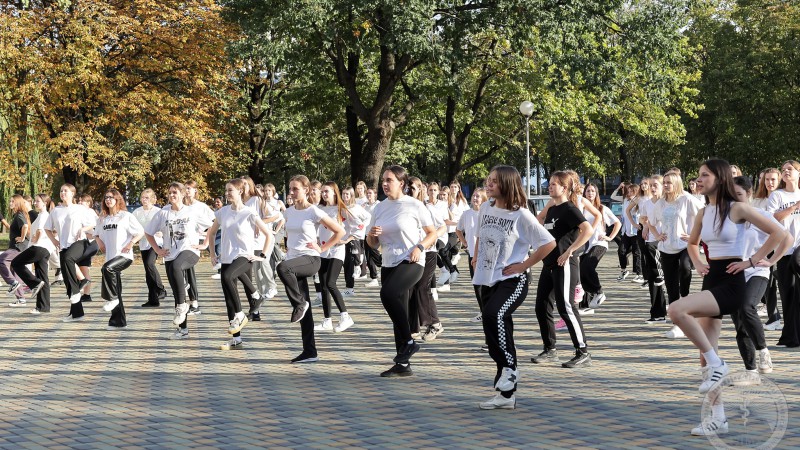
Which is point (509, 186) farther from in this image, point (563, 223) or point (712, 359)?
point (563, 223)

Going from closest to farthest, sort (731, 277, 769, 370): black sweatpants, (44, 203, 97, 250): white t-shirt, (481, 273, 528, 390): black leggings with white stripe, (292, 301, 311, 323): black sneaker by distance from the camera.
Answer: (481, 273, 528, 390): black leggings with white stripe < (731, 277, 769, 370): black sweatpants < (292, 301, 311, 323): black sneaker < (44, 203, 97, 250): white t-shirt

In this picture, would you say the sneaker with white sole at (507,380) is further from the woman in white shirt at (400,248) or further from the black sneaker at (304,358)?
the black sneaker at (304,358)

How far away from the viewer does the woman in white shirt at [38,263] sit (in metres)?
17.2

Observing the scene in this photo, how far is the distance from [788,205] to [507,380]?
486 cm

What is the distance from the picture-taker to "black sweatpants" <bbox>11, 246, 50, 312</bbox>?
56.3ft

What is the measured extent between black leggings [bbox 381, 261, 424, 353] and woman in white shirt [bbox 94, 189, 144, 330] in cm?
565

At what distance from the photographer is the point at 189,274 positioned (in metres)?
16.0

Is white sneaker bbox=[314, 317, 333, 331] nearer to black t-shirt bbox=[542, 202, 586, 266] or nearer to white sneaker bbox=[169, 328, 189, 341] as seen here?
white sneaker bbox=[169, 328, 189, 341]

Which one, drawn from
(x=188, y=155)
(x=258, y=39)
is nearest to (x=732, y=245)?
(x=258, y=39)

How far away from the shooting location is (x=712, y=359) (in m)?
7.50

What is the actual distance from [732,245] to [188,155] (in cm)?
3456

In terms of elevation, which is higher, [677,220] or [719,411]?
[677,220]

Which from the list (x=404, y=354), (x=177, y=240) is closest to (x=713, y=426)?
(x=404, y=354)

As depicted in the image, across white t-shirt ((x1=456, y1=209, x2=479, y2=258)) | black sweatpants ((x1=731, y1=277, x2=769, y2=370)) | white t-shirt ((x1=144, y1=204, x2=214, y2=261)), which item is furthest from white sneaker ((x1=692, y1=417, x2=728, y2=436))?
Result: white t-shirt ((x1=144, y1=204, x2=214, y2=261))
